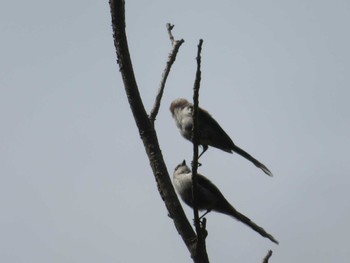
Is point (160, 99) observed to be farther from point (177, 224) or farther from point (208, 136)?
point (208, 136)

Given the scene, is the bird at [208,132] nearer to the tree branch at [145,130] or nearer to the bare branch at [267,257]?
the tree branch at [145,130]

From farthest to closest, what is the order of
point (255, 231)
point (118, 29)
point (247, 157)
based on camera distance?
→ point (247, 157), point (255, 231), point (118, 29)

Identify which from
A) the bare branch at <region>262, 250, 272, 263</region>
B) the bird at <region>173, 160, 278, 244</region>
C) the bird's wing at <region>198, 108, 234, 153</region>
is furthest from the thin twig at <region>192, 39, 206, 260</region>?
the bird's wing at <region>198, 108, 234, 153</region>

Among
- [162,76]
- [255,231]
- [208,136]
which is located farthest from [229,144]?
[162,76]

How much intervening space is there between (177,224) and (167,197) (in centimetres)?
18

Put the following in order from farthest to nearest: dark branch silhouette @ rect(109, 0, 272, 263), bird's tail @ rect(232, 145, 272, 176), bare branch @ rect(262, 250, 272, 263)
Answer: bird's tail @ rect(232, 145, 272, 176), dark branch silhouette @ rect(109, 0, 272, 263), bare branch @ rect(262, 250, 272, 263)

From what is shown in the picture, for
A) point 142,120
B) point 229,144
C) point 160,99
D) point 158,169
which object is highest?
point 229,144

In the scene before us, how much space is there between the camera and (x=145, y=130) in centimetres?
320

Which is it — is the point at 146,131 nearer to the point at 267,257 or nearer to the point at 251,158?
the point at 267,257

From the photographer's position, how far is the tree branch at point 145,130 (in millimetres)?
3072

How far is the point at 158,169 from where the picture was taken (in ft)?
10.4

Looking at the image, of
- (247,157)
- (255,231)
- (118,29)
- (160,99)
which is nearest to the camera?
(118,29)

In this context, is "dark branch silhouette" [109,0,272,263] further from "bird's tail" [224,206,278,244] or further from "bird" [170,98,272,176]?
"bird" [170,98,272,176]

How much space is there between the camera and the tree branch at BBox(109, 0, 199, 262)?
3.07 metres
